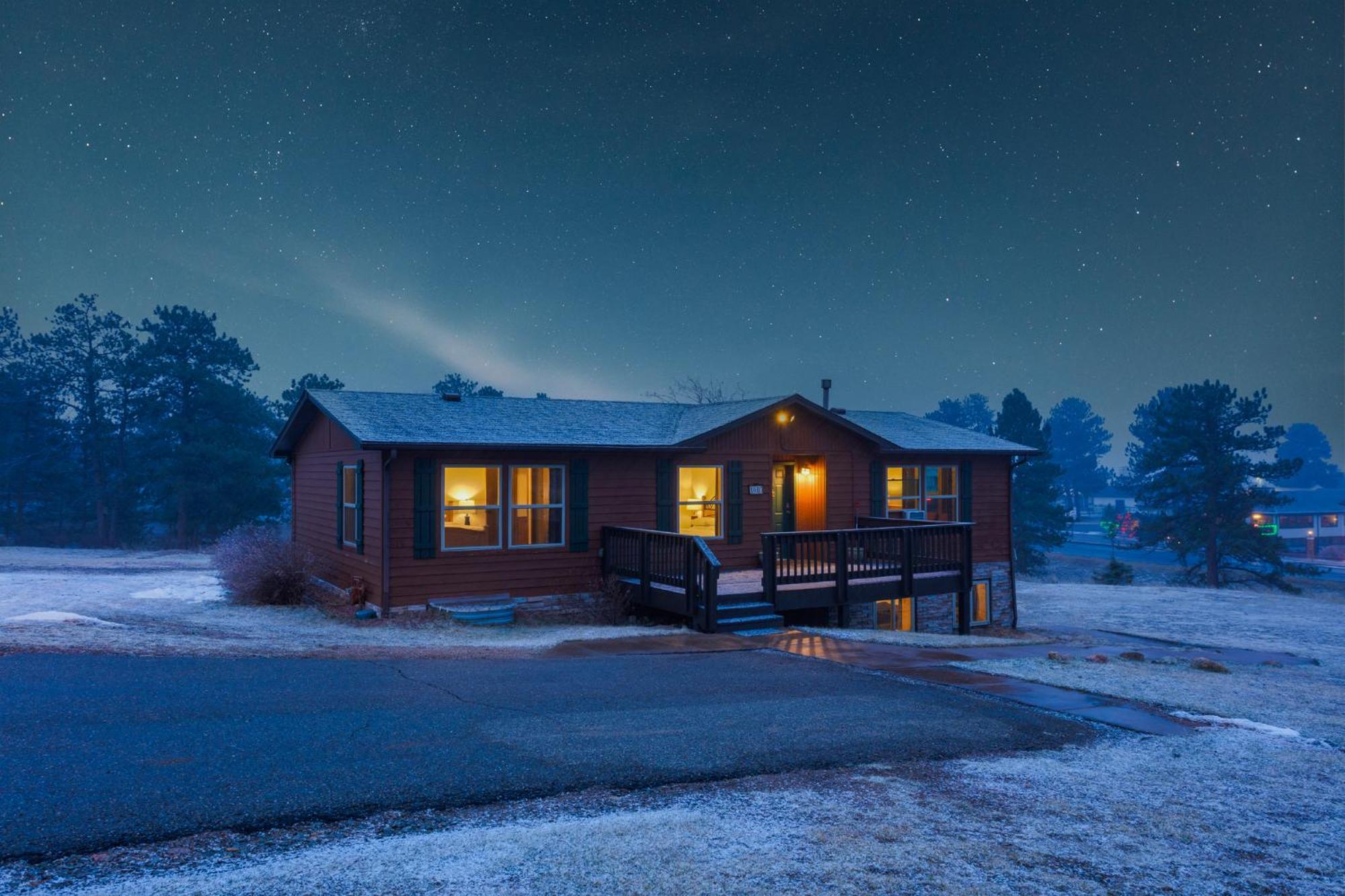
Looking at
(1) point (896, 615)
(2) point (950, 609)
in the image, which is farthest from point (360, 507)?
(2) point (950, 609)

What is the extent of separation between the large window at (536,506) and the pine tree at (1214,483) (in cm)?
3446

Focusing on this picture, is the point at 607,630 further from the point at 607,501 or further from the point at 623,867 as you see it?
the point at 623,867

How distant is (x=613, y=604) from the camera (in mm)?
14938

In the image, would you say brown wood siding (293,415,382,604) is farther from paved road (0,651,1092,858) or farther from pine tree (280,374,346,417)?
pine tree (280,374,346,417)

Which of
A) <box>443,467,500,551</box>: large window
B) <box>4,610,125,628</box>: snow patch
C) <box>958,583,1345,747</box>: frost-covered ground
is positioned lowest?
<box>958,583,1345,747</box>: frost-covered ground

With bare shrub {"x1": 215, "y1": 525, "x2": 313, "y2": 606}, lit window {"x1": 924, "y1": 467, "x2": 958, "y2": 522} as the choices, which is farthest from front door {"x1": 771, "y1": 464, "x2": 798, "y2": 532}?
bare shrub {"x1": 215, "y1": 525, "x2": 313, "y2": 606}

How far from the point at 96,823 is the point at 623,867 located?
3113mm

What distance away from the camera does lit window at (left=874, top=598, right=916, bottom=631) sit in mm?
19078

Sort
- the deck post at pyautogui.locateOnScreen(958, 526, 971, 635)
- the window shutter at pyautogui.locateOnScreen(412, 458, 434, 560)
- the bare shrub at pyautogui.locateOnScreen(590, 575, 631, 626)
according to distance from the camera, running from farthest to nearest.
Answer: the deck post at pyautogui.locateOnScreen(958, 526, 971, 635)
the bare shrub at pyautogui.locateOnScreen(590, 575, 631, 626)
the window shutter at pyautogui.locateOnScreen(412, 458, 434, 560)

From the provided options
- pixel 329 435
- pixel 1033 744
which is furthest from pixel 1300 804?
pixel 329 435

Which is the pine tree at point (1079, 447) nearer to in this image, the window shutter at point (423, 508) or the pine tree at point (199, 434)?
the pine tree at point (199, 434)

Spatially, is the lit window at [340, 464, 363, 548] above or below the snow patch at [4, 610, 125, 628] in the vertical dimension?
above

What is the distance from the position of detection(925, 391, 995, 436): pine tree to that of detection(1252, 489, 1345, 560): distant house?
40.8 m

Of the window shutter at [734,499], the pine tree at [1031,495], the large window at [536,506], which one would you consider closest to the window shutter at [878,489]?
the window shutter at [734,499]
